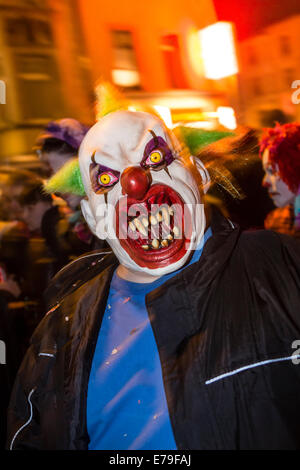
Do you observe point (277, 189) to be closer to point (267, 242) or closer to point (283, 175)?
point (283, 175)

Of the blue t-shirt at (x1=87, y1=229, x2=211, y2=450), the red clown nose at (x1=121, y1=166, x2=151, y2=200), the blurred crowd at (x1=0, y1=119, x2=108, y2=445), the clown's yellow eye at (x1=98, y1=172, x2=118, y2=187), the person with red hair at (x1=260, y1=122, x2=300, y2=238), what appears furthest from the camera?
the person with red hair at (x1=260, y1=122, x2=300, y2=238)

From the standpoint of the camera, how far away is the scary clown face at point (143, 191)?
4.57 ft

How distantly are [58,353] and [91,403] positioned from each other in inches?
9.2

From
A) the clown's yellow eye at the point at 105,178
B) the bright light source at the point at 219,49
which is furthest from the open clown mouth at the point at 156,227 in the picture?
the bright light source at the point at 219,49

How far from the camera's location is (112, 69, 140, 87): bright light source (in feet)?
27.4

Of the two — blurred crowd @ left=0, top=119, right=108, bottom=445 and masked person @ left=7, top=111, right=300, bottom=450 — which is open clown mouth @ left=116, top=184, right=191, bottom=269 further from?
blurred crowd @ left=0, top=119, right=108, bottom=445

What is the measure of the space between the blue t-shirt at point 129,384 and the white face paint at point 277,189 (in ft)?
5.96

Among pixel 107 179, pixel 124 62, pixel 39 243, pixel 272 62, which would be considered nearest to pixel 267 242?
pixel 107 179

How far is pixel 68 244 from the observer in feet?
8.71

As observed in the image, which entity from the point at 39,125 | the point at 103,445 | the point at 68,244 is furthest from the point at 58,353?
the point at 39,125

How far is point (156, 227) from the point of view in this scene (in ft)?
4.60

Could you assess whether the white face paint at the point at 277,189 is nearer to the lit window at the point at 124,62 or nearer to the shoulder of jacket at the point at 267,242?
the shoulder of jacket at the point at 267,242

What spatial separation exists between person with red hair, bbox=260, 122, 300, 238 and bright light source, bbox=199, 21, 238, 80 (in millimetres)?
3841

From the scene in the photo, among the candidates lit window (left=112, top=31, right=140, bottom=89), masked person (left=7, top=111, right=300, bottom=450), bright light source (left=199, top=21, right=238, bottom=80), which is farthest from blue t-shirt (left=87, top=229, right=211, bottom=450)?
lit window (left=112, top=31, right=140, bottom=89)
